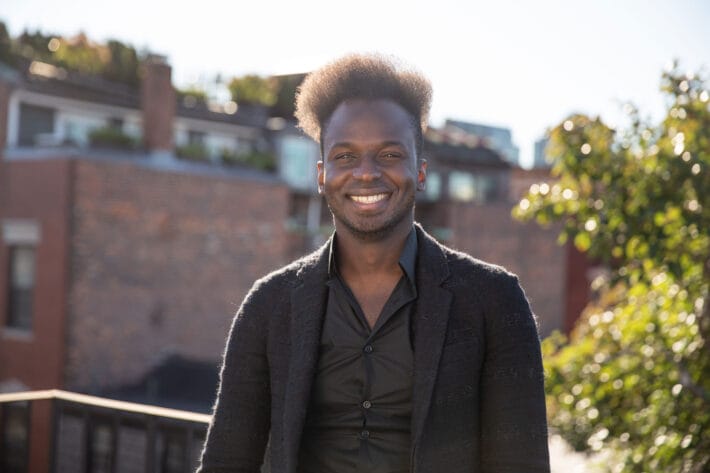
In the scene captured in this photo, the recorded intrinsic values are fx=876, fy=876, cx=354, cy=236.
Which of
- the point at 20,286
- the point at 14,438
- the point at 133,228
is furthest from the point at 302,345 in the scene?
the point at 20,286

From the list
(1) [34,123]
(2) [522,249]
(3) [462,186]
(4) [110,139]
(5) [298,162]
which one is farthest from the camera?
(2) [522,249]

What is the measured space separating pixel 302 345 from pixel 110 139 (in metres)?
20.6

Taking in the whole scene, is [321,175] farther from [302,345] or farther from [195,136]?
[195,136]

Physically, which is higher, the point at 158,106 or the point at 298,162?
the point at 158,106

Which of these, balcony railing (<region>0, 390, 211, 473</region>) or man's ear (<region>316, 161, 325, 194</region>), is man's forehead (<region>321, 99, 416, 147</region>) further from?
balcony railing (<region>0, 390, 211, 473</region>)

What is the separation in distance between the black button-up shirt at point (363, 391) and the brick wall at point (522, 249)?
28.9m

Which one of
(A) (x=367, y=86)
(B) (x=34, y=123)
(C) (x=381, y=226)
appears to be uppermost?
(B) (x=34, y=123)

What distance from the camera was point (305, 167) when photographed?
27.8m

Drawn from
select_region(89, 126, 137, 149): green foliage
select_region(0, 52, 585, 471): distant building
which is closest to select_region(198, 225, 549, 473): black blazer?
select_region(0, 52, 585, 471): distant building

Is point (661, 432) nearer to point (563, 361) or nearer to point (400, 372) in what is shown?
point (563, 361)

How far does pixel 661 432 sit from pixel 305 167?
77.4 ft

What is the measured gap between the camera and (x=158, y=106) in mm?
23484

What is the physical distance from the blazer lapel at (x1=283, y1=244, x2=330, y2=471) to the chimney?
21251 mm

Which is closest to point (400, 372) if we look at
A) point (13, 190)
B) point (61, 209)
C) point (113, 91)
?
point (61, 209)
